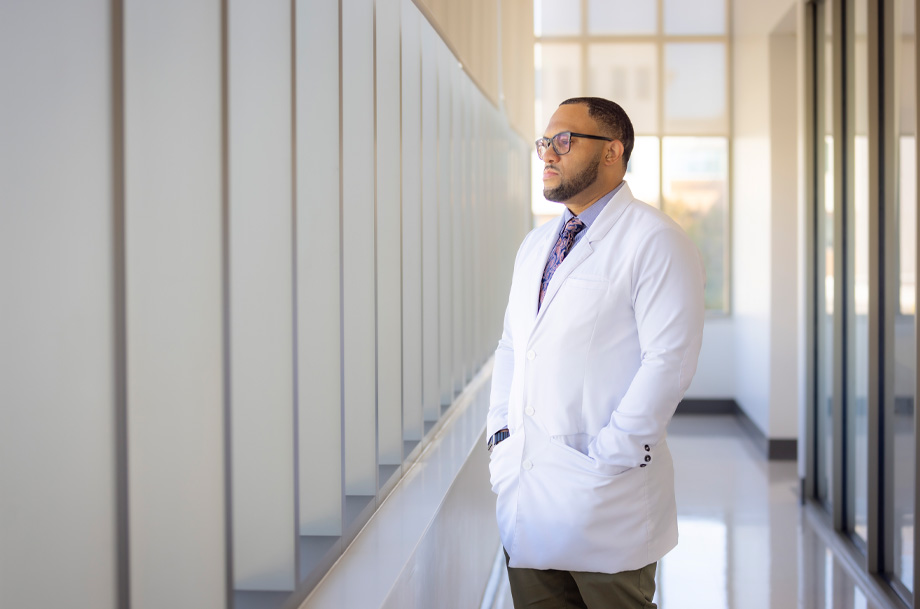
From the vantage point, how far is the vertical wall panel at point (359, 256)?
7.58 feet

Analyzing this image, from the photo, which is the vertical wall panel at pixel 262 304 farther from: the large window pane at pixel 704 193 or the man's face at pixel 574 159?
the large window pane at pixel 704 193

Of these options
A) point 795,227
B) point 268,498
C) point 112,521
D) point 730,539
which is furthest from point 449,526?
point 795,227

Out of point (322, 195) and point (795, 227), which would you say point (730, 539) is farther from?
point (322, 195)

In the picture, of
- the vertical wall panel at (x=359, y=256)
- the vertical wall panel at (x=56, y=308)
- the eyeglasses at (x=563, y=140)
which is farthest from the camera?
the vertical wall panel at (x=359, y=256)

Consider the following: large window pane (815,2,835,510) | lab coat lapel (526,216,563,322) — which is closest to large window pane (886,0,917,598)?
large window pane (815,2,835,510)

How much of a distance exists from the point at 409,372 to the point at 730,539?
8.78ft

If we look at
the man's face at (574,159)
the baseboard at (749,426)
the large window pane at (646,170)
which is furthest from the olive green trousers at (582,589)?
the large window pane at (646,170)

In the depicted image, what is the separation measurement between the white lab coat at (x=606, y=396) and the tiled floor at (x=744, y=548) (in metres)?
1.86

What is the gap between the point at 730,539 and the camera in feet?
15.6

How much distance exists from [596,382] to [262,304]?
2.76ft

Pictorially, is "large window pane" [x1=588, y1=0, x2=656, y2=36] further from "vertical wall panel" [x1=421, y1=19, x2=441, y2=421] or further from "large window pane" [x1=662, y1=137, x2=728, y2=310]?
"vertical wall panel" [x1=421, y1=19, x2=441, y2=421]

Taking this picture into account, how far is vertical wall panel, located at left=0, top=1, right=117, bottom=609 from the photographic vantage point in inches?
38.0

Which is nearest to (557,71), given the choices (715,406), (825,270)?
(715,406)

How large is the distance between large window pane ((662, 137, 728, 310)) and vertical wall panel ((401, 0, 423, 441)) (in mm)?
6366
